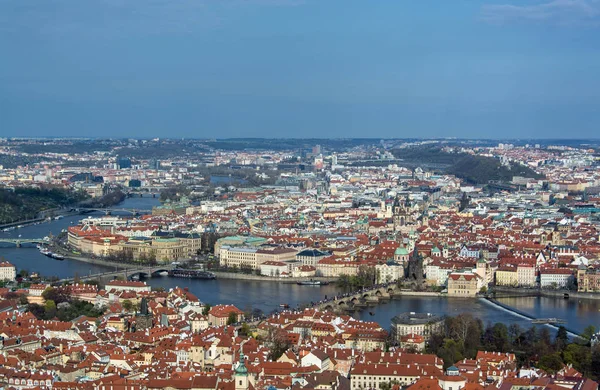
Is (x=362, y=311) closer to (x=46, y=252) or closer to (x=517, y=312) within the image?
(x=517, y=312)

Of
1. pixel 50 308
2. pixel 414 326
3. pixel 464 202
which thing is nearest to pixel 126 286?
pixel 50 308

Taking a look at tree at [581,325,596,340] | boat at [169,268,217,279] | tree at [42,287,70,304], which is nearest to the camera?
tree at [581,325,596,340]

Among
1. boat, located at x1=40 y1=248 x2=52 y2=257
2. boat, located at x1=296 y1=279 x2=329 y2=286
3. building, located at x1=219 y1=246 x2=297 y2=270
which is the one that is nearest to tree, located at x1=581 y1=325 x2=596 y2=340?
boat, located at x1=296 y1=279 x2=329 y2=286

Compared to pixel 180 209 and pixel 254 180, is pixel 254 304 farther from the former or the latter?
pixel 254 180

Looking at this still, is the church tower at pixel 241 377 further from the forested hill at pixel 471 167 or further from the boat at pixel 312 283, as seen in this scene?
the forested hill at pixel 471 167

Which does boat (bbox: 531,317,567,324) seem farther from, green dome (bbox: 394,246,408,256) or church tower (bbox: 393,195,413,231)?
church tower (bbox: 393,195,413,231)

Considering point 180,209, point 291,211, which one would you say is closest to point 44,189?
point 180,209
